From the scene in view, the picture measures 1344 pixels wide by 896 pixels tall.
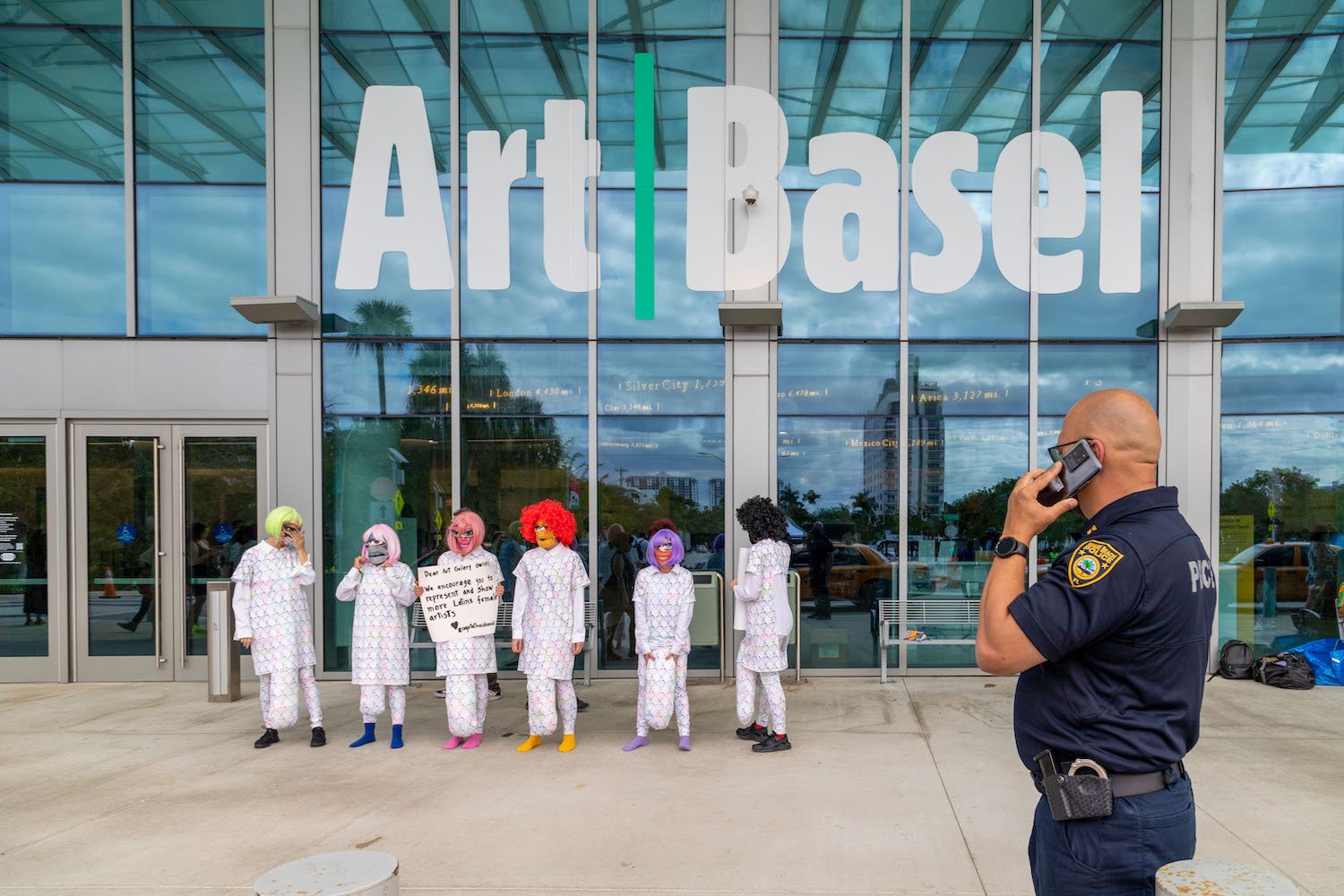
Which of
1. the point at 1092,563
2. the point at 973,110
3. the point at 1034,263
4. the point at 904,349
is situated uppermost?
the point at 973,110

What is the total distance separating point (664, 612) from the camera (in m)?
5.62

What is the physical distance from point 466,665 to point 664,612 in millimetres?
1541

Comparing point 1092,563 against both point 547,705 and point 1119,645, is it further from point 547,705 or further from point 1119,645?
point 547,705

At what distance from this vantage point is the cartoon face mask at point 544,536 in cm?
582

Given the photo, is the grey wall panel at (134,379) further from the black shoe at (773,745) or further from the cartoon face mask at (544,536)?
the black shoe at (773,745)

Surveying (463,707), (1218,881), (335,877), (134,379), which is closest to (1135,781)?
(1218,881)

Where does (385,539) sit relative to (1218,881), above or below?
above

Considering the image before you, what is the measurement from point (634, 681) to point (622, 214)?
479 centimetres

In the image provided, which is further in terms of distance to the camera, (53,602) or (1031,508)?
(53,602)

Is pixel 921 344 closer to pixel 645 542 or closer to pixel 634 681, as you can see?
pixel 645 542

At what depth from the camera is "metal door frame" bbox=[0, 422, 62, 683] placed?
25.0 feet

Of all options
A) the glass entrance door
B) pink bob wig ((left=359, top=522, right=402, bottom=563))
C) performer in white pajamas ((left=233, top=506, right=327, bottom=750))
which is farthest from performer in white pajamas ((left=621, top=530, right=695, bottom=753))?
the glass entrance door

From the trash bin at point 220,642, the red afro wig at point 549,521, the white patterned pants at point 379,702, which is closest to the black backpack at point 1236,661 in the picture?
the red afro wig at point 549,521

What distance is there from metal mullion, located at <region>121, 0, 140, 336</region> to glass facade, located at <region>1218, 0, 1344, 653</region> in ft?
36.6
